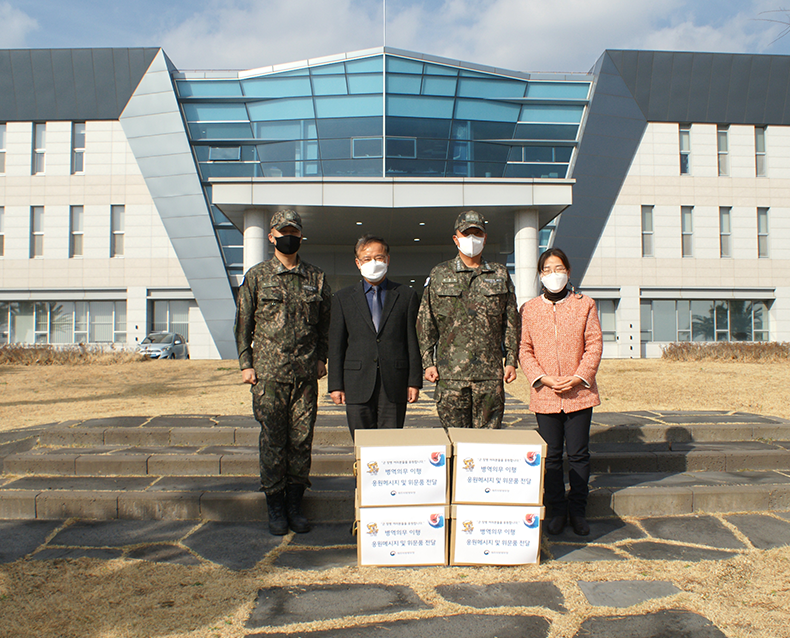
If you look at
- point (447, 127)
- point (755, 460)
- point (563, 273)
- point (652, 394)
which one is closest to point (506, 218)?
point (447, 127)

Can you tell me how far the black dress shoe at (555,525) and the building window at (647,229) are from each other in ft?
83.3

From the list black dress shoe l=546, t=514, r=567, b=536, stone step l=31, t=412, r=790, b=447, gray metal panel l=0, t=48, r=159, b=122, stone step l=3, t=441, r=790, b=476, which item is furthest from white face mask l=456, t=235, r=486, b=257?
gray metal panel l=0, t=48, r=159, b=122

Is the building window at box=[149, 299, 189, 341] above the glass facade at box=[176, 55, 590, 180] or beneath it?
beneath

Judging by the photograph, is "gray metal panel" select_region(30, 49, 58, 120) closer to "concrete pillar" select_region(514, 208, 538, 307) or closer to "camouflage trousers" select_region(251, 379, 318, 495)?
"concrete pillar" select_region(514, 208, 538, 307)

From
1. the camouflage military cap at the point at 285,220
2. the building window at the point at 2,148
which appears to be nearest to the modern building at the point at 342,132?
the building window at the point at 2,148

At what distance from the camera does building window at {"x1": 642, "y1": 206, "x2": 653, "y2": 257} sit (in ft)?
86.9

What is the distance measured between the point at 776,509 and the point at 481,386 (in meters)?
2.80

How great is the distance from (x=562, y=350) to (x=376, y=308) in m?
1.39

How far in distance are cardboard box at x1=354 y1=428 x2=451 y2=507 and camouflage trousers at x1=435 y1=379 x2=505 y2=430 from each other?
604mm

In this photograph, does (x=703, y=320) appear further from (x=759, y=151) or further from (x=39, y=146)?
(x=39, y=146)

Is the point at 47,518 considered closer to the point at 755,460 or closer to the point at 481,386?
the point at 481,386

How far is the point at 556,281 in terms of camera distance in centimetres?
394

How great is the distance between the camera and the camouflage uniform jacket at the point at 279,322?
402cm

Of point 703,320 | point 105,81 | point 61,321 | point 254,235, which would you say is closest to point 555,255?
point 254,235
